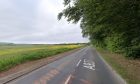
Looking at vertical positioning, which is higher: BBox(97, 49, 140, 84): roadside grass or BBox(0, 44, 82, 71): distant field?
BBox(0, 44, 82, 71): distant field

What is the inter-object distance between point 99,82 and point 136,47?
55.6 ft

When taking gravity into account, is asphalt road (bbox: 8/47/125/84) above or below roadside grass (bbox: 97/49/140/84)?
below

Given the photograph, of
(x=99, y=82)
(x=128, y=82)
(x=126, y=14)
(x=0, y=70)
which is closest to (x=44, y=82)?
(x=99, y=82)

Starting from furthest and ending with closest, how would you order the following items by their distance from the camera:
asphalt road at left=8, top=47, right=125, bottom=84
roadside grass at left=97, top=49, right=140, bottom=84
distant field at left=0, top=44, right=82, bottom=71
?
1. distant field at left=0, top=44, right=82, bottom=71
2. roadside grass at left=97, top=49, right=140, bottom=84
3. asphalt road at left=8, top=47, right=125, bottom=84

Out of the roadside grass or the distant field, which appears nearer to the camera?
the roadside grass

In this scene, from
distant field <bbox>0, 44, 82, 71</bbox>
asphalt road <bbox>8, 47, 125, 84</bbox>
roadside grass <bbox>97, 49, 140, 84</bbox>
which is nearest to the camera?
asphalt road <bbox>8, 47, 125, 84</bbox>

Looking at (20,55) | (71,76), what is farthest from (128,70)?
(20,55)

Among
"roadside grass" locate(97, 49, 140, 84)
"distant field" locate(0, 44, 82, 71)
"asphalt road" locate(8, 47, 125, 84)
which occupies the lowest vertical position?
"asphalt road" locate(8, 47, 125, 84)

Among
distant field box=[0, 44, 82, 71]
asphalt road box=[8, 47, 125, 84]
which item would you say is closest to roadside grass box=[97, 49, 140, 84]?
asphalt road box=[8, 47, 125, 84]

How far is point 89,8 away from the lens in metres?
18.2

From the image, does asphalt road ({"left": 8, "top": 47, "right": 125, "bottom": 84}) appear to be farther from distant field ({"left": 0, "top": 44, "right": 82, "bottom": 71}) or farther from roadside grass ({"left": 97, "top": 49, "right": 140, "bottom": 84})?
distant field ({"left": 0, "top": 44, "right": 82, "bottom": 71})

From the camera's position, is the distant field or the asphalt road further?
the distant field

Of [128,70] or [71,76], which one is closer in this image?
[71,76]

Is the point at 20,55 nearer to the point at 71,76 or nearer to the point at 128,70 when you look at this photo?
the point at 128,70
